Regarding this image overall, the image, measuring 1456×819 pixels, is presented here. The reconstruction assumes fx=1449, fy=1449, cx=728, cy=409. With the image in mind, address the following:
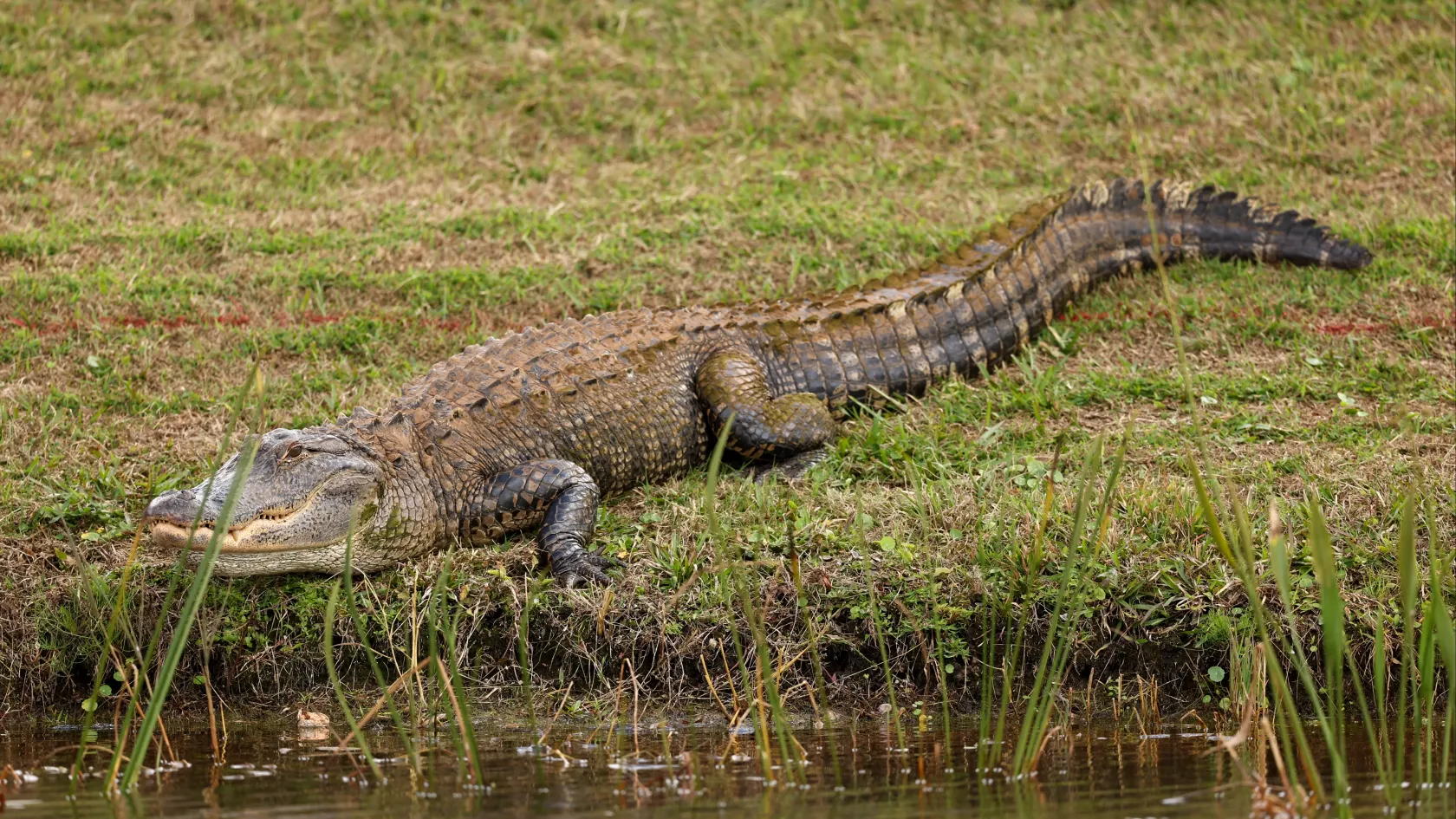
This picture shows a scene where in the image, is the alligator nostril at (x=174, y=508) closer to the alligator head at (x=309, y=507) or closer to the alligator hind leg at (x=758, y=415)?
the alligator head at (x=309, y=507)

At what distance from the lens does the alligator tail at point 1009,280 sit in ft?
20.7

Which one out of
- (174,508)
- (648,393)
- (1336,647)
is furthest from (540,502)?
(1336,647)

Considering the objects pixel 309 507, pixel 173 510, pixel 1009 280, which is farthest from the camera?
pixel 1009 280

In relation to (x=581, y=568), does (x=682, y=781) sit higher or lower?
lower

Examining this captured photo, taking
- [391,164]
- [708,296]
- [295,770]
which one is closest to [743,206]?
[708,296]

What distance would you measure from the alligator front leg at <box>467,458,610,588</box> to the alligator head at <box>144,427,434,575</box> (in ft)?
0.83

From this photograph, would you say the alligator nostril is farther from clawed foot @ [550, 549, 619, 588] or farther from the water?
clawed foot @ [550, 549, 619, 588]

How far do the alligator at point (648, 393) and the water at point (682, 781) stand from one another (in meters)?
0.76

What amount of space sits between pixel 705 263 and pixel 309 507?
3.33 m

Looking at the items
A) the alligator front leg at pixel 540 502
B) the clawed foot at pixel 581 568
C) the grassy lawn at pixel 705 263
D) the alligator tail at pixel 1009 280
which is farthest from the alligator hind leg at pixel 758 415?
the clawed foot at pixel 581 568

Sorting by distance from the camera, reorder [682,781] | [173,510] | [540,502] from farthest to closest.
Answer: [540,502] → [173,510] → [682,781]

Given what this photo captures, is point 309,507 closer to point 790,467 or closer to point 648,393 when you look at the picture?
point 648,393

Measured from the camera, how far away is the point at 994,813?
3066 mm

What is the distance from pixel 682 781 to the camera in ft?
11.3
